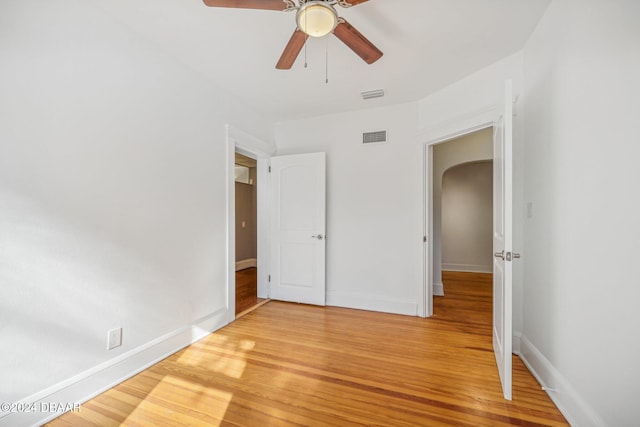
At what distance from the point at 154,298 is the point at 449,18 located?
123 inches

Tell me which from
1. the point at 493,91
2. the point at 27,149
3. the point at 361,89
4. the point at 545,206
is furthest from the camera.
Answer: the point at 361,89

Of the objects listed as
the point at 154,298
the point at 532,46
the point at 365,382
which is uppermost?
the point at 532,46

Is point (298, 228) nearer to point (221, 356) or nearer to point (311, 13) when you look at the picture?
point (221, 356)

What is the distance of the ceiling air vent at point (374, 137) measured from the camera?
347 centimetres

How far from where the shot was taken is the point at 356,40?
1.72 m

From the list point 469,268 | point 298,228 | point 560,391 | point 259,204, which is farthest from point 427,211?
point 469,268

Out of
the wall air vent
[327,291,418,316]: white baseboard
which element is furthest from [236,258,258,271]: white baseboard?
the wall air vent

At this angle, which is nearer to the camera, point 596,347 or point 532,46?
point 596,347

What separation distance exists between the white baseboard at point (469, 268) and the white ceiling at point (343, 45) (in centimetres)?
431

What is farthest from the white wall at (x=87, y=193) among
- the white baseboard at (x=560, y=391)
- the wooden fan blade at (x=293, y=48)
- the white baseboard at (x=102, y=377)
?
the white baseboard at (x=560, y=391)

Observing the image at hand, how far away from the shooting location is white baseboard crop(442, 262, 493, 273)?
18.9 feet

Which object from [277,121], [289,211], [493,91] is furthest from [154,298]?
[493,91]

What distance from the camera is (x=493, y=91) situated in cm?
251

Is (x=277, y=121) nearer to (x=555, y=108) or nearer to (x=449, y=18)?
(x=449, y=18)
